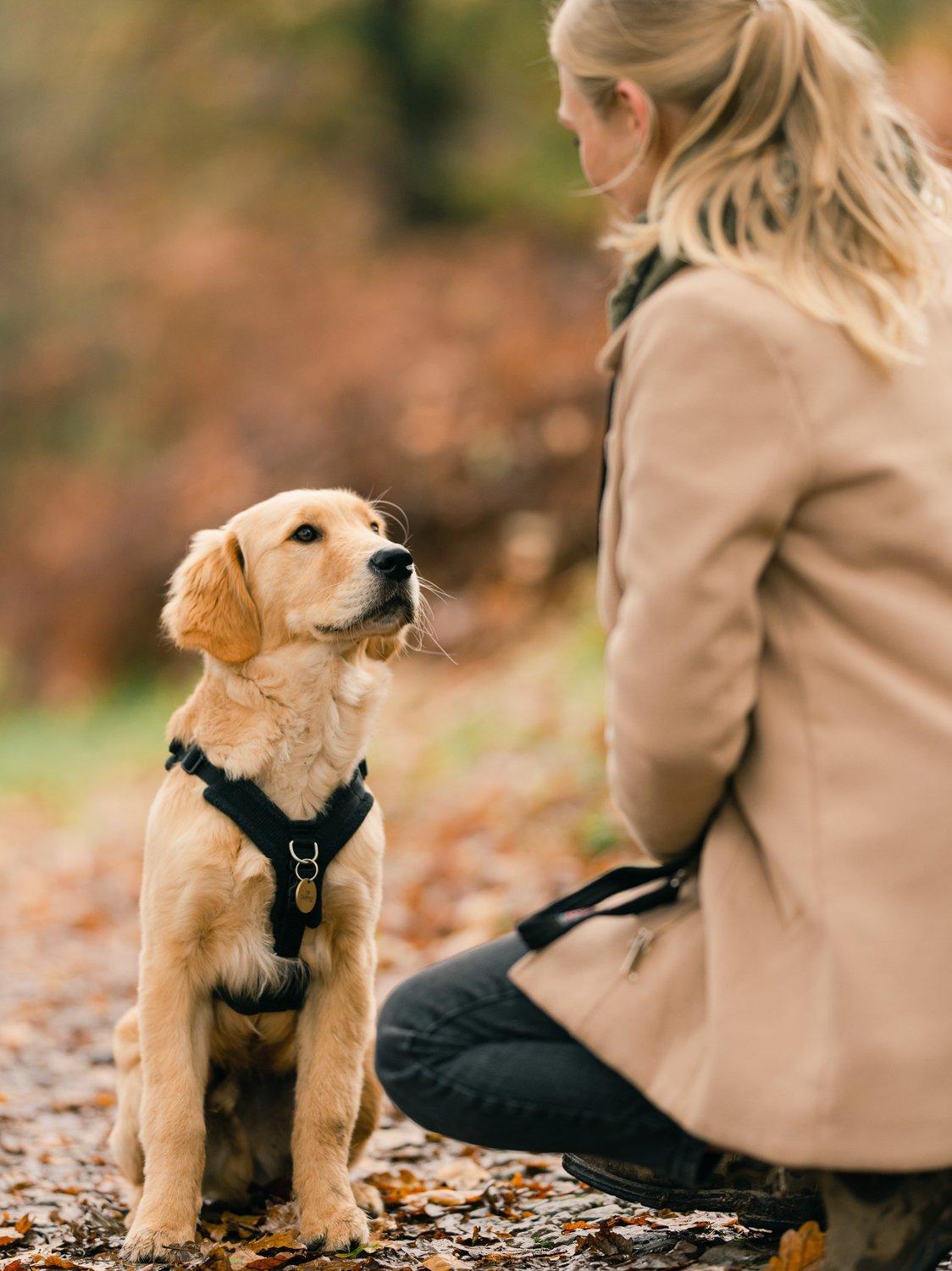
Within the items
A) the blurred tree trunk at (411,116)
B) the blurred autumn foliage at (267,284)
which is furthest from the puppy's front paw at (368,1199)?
the blurred tree trunk at (411,116)

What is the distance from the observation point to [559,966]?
2.40 metres

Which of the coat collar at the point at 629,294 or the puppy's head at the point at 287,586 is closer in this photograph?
the coat collar at the point at 629,294

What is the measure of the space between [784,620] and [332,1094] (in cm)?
166

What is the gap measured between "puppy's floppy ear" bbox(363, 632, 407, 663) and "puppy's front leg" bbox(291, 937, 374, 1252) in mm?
773

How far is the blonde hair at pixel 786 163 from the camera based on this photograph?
2.17 meters

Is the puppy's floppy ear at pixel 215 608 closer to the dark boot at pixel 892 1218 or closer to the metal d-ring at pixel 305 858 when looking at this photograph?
the metal d-ring at pixel 305 858

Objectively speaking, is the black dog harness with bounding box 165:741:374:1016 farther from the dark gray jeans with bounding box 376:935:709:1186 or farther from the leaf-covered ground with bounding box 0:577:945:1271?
the leaf-covered ground with bounding box 0:577:945:1271

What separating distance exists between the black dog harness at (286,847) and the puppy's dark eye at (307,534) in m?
0.62

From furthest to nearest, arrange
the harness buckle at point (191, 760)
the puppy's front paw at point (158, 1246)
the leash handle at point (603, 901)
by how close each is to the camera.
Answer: the harness buckle at point (191, 760), the puppy's front paw at point (158, 1246), the leash handle at point (603, 901)

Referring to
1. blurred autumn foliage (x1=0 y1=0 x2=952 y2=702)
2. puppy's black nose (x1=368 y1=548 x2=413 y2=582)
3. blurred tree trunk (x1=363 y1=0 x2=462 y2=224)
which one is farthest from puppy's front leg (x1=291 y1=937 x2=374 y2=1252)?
blurred tree trunk (x1=363 y1=0 x2=462 y2=224)

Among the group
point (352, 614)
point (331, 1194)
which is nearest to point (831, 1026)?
point (331, 1194)

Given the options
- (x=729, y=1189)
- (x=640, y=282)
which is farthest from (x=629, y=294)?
(x=729, y=1189)

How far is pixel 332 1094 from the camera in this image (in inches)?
123

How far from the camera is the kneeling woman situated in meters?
2.04
